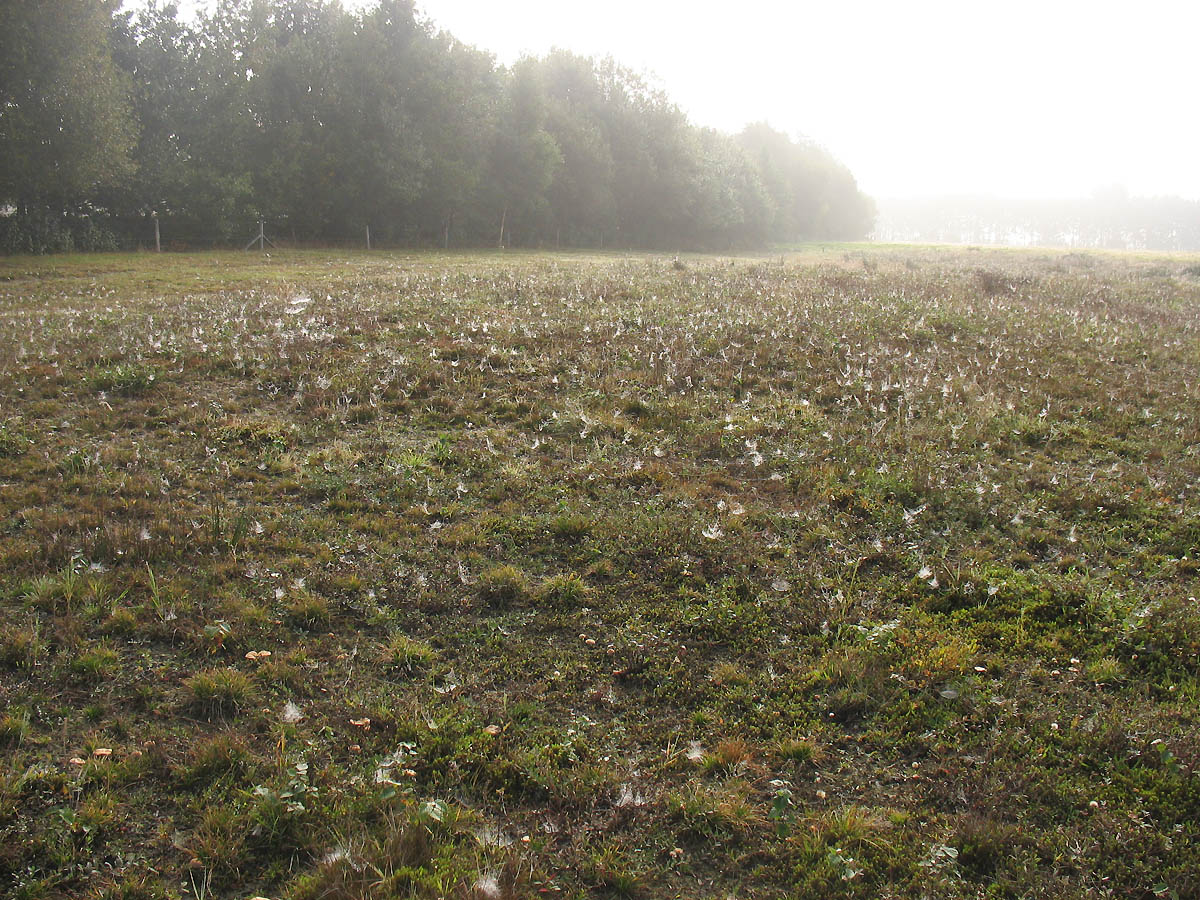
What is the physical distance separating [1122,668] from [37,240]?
4381 centimetres

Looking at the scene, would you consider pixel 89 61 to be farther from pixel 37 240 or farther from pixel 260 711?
pixel 260 711

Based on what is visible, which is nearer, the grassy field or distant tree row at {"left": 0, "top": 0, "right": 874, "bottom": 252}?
the grassy field

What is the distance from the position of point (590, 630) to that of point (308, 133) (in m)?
50.8

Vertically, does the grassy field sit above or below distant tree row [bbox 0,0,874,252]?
below

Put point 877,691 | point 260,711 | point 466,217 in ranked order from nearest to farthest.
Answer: point 260,711 < point 877,691 < point 466,217

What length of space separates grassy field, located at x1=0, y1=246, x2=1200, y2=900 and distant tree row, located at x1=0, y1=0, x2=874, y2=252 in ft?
92.0

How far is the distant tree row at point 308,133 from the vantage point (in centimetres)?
3362

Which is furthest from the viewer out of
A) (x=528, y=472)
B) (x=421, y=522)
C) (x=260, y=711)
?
(x=528, y=472)

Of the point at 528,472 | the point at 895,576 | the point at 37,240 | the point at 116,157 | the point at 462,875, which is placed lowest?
the point at 462,875

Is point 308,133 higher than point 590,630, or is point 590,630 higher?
point 308,133

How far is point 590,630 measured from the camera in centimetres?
632

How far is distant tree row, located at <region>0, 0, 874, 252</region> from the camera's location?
3362 cm

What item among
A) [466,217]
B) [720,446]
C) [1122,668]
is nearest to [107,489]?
[720,446]

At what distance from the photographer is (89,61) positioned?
33719 mm
